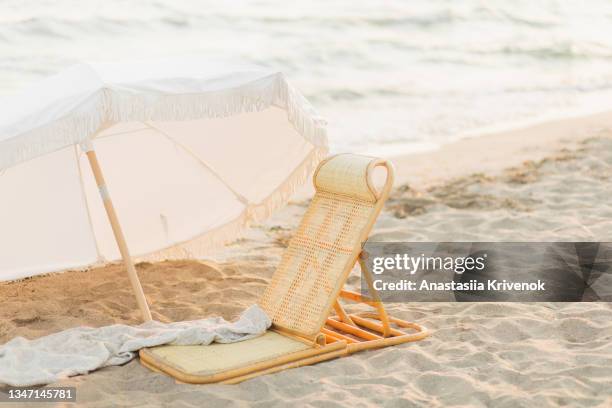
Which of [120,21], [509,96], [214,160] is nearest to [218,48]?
[120,21]

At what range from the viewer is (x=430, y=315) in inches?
217

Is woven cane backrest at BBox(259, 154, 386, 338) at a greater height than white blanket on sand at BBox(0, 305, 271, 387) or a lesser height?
greater

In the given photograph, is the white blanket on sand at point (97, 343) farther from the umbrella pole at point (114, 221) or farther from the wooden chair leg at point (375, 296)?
the wooden chair leg at point (375, 296)

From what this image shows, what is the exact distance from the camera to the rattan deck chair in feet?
14.9

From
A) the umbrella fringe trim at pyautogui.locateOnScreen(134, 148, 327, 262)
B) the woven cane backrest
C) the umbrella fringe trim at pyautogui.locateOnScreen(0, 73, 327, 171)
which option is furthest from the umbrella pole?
the umbrella fringe trim at pyautogui.locateOnScreen(134, 148, 327, 262)

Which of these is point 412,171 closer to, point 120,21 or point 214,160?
point 214,160

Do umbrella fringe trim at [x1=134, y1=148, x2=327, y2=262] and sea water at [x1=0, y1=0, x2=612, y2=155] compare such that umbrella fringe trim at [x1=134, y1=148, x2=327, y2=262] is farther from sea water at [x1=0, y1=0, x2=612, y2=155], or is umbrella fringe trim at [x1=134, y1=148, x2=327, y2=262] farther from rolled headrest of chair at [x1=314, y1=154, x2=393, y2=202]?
sea water at [x1=0, y1=0, x2=612, y2=155]

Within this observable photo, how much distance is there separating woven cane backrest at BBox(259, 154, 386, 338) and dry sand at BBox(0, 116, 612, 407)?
1.19 feet

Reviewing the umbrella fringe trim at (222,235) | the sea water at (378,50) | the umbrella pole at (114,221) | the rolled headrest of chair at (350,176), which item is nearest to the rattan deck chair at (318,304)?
the rolled headrest of chair at (350,176)

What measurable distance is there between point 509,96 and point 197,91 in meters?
11.0

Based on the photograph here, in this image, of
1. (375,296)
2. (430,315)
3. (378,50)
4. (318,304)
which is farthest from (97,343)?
(378,50)

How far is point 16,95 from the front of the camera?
16.9 feet

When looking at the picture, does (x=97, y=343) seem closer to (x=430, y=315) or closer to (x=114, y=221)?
(x=114, y=221)

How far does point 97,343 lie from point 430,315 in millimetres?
1901
